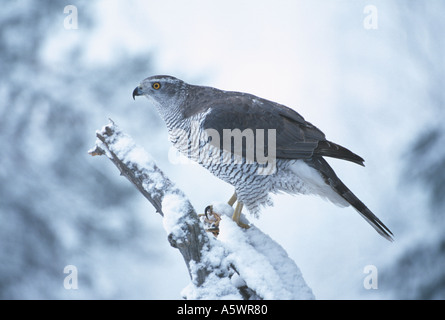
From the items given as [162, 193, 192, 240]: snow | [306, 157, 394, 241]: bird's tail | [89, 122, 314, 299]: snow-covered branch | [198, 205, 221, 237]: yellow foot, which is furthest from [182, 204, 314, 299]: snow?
[306, 157, 394, 241]: bird's tail

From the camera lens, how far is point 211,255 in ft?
6.02

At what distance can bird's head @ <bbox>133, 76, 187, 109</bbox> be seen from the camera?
2.34 meters

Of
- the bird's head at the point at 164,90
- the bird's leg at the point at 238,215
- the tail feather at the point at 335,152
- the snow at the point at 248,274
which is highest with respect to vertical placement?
the bird's head at the point at 164,90

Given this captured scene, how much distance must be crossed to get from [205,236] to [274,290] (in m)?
0.35

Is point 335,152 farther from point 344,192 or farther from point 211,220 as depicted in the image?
point 211,220

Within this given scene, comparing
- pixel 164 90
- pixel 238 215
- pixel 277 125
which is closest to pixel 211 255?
pixel 238 215

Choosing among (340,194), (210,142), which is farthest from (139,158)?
(340,194)

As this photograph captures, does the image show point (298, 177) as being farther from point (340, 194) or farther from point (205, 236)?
point (205, 236)

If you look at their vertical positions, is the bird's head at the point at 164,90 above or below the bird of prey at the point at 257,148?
above

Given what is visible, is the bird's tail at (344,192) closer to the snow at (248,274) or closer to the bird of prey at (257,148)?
the bird of prey at (257,148)

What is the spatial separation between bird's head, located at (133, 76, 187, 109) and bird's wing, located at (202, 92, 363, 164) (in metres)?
0.21

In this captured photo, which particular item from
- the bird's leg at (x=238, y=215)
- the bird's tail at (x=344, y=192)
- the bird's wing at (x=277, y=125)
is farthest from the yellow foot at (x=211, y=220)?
the bird's tail at (x=344, y=192)

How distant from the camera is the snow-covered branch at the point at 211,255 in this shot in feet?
5.86

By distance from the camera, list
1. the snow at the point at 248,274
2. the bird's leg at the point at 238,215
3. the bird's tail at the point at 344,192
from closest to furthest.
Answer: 1. the snow at the point at 248,274
2. the bird's tail at the point at 344,192
3. the bird's leg at the point at 238,215
